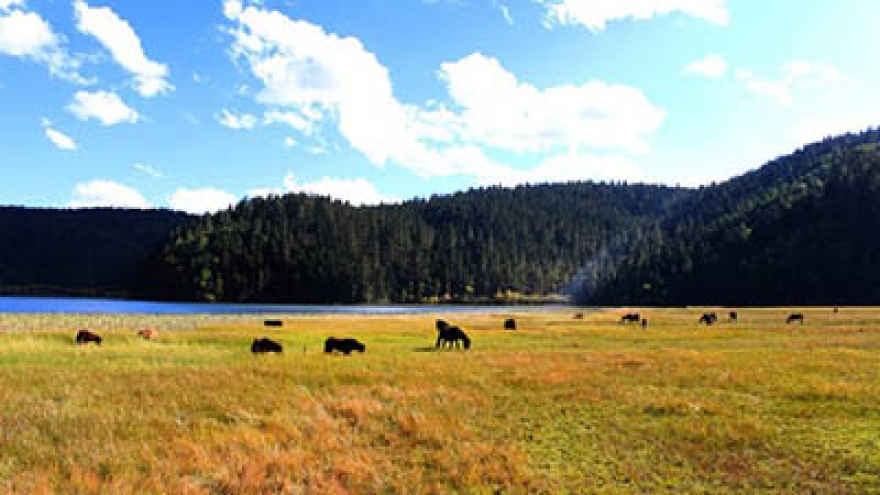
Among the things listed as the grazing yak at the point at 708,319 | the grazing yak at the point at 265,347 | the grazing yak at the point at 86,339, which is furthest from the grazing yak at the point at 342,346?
the grazing yak at the point at 708,319

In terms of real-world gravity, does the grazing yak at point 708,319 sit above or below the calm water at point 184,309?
above

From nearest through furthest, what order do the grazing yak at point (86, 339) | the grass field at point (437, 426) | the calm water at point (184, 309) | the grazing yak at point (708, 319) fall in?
the grass field at point (437, 426)
the grazing yak at point (86, 339)
the grazing yak at point (708, 319)
the calm water at point (184, 309)

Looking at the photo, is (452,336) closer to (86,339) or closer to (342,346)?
→ (342,346)

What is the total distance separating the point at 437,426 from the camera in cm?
1703

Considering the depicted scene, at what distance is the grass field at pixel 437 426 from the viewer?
13242 mm

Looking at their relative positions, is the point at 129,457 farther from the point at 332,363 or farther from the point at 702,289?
the point at 702,289

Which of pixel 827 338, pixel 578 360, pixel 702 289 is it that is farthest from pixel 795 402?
pixel 702 289

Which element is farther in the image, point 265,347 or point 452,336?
point 452,336

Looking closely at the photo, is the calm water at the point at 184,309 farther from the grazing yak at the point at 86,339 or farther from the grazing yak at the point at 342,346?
the grazing yak at the point at 342,346

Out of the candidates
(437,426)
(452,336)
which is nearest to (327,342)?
(452,336)

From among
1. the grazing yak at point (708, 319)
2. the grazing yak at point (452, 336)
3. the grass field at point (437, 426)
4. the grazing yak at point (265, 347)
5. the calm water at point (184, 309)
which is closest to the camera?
the grass field at point (437, 426)

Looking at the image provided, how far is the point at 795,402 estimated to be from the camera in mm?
20922

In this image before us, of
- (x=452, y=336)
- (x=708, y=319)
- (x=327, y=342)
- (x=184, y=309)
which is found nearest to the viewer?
(x=327, y=342)

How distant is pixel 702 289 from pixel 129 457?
201297mm
